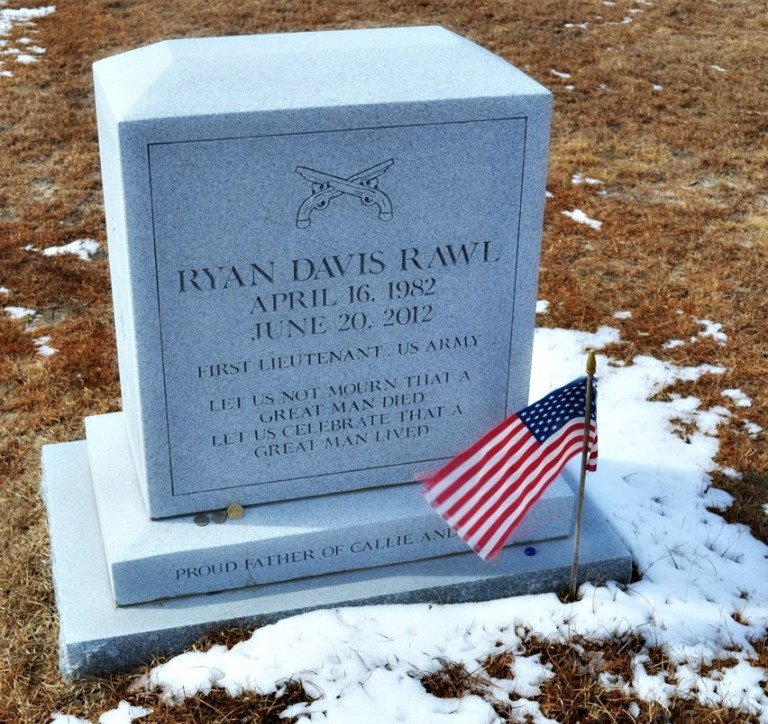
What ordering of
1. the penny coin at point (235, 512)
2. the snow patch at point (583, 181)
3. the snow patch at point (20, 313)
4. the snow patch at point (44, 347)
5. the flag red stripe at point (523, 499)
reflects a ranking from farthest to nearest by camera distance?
the snow patch at point (583, 181) → the snow patch at point (20, 313) → the snow patch at point (44, 347) → the penny coin at point (235, 512) → the flag red stripe at point (523, 499)

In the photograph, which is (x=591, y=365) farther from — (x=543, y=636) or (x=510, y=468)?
(x=543, y=636)

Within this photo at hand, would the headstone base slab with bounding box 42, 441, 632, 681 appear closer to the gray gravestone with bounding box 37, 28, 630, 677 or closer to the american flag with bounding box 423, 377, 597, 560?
the gray gravestone with bounding box 37, 28, 630, 677

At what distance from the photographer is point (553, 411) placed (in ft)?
12.4

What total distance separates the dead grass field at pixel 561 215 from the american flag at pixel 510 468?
1.66 feet

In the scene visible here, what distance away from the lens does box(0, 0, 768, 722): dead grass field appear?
3982 millimetres

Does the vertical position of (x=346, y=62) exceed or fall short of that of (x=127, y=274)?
it exceeds it

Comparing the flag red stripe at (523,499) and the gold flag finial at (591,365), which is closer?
the gold flag finial at (591,365)

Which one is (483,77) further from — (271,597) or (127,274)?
(271,597)

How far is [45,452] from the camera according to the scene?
189 inches

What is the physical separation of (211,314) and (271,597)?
114cm

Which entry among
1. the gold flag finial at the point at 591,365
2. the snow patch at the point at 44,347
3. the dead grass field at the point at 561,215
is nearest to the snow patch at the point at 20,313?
the dead grass field at the point at 561,215

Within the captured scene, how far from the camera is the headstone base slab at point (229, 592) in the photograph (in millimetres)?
3816

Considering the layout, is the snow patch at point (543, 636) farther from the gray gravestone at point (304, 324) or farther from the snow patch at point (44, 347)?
the snow patch at point (44, 347)

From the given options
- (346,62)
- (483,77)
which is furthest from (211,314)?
(483,77)
